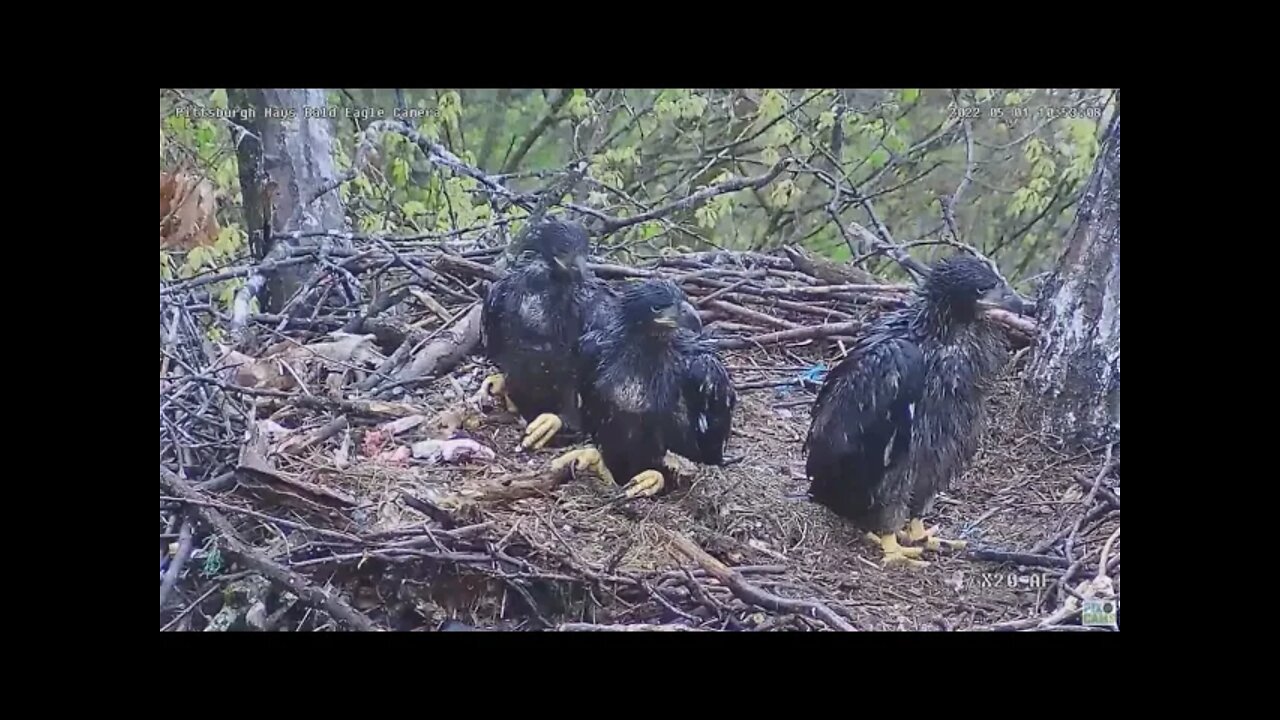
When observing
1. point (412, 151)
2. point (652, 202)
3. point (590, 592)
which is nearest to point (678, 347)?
point (652, 202)

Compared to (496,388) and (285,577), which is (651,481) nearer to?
(496,388)

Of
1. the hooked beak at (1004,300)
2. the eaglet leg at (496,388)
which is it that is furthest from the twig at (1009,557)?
the eaglet leg at (496,388)

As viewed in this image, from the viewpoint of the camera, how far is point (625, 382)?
7.67ft

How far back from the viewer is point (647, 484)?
7.76 feet

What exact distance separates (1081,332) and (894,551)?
0.59 metres

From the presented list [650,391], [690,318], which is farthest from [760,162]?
[650,391]

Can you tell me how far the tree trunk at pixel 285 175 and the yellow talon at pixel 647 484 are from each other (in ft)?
2.61

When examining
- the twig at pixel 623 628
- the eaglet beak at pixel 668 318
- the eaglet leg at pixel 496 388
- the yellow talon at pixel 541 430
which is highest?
the eaglet beak at pixel 668 318

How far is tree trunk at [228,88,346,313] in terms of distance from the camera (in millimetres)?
2434

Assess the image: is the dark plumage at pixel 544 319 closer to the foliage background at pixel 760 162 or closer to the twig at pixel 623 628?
the foliage background at pixel 760 162

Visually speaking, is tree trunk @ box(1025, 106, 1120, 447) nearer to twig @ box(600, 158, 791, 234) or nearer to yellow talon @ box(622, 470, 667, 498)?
twig @ box(600, 158, 791, 234)

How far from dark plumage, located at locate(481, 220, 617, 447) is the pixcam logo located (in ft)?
3.58

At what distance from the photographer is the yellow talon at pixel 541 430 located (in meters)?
2.40
